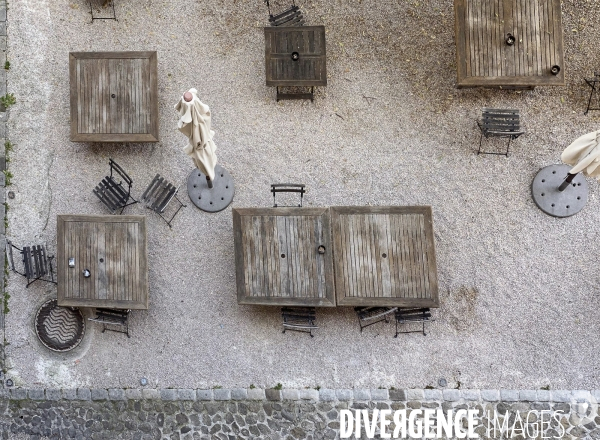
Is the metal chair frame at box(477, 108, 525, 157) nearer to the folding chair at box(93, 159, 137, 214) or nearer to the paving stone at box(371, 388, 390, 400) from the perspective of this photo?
the paving stone at box(371, 388, 390, 400)

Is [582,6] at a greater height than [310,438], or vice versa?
[582,6]

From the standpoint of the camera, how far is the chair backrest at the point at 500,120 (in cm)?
923

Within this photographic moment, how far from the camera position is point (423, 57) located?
9.69 m

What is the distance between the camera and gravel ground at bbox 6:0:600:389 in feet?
30.1


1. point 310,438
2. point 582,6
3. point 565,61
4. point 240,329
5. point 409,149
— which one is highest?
point 582,6

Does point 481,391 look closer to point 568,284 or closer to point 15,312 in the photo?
point 568,284

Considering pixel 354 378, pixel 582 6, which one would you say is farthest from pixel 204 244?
pixel 582 6

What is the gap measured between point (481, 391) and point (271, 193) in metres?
4.71

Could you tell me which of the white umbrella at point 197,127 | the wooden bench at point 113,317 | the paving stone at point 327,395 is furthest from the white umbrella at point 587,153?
the wooden bench at point 113,317

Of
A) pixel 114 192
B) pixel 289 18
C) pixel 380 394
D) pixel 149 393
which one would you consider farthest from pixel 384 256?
pixel 114 192

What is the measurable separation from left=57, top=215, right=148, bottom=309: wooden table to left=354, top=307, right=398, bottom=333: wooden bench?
3.42 m

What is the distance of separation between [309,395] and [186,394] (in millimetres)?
2013

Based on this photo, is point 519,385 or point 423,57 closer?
point 519,385

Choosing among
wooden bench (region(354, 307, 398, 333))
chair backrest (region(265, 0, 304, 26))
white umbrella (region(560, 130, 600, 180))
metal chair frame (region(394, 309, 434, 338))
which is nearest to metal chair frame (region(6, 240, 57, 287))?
wooden bench (region(354, 307, 398, 333))
